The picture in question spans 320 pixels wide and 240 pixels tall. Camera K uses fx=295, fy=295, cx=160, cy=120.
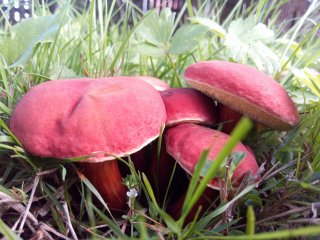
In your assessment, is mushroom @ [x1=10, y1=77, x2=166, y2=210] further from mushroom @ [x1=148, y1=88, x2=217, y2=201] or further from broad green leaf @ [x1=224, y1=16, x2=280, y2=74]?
broad green leaf @ [x1=224, y1=16, x2=280, y2=74]

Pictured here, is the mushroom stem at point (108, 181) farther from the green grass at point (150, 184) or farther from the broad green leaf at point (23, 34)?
the broad green leaf at point (23, 34)

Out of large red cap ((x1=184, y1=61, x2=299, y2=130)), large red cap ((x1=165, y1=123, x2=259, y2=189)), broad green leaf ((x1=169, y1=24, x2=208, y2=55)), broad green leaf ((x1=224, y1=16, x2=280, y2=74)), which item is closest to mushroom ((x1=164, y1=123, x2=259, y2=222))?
large red cap ((x1=165, y1=123, x2=259, y2=189))

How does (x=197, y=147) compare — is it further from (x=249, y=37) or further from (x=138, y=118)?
(x=249, y=37)

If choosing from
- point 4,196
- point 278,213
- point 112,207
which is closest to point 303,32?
point 278,213

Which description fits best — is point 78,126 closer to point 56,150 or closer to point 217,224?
point 56,150

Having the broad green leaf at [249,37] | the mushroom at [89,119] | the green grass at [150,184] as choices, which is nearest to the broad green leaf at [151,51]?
the green grass at [150,184]

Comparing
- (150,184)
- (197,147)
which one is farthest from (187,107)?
(150,184)
